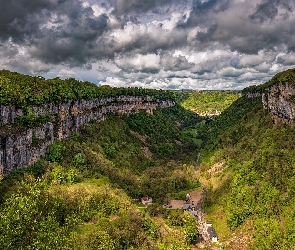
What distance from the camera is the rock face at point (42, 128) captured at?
59.3 m

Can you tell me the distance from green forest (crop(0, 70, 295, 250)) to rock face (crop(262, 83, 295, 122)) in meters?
2.84

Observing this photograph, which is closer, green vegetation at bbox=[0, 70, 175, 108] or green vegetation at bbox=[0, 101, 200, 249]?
green vegetation at bbox=[0, 101, 200, 249]

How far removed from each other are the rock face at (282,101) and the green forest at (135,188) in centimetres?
284

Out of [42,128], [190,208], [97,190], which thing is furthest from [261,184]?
[42,128]

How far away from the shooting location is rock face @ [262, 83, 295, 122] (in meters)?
85.2

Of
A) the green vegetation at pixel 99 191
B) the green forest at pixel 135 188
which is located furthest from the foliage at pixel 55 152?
the green forest at pixel 135 188

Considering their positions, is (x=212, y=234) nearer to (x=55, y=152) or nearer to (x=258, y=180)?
(x=258, y=180)

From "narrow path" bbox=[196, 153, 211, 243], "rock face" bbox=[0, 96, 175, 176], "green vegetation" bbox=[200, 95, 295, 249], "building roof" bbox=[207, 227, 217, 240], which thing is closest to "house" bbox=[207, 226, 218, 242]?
"building roof" bbox=[207, 227, 217, 240]

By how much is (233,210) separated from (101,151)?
4093 centimetres

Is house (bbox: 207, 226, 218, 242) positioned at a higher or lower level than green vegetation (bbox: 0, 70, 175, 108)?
lower

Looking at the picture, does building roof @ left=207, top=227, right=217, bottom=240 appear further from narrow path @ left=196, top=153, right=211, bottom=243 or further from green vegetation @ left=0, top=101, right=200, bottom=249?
green vegetation @ left=0, top=101, right=200, bottom=249

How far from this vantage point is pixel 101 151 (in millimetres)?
92750

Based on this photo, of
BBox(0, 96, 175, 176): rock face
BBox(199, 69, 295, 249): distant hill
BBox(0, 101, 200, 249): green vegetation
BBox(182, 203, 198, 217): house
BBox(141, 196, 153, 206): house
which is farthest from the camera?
BBox(141, 196, 153, 206): house

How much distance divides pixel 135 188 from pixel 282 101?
49.5m
